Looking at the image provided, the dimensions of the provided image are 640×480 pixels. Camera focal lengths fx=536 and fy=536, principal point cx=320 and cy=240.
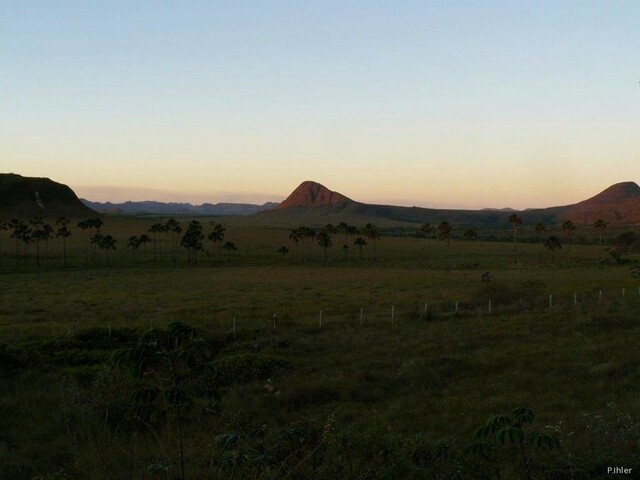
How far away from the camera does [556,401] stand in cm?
1352

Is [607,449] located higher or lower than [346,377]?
higher

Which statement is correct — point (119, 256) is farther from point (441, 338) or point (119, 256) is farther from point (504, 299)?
point (441, 338)


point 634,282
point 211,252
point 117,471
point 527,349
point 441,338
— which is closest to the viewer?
point 117,471

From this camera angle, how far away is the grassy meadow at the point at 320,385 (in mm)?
6215

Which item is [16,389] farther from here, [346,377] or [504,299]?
[504,299]

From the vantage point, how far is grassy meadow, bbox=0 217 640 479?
621cm

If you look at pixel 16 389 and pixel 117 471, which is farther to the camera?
pixel 16 389

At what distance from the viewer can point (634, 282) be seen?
158 feet

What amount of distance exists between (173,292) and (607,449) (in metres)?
45.2

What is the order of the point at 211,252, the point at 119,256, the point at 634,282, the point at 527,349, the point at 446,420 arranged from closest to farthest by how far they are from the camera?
the point at 446,420
the point at 527,349
the point at 634,282
the point at 119,256
the point at 211,252

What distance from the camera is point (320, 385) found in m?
15.8

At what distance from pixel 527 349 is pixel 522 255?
305 ft

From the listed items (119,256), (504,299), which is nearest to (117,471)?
(504,299)

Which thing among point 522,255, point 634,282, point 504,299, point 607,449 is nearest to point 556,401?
point 607,449
